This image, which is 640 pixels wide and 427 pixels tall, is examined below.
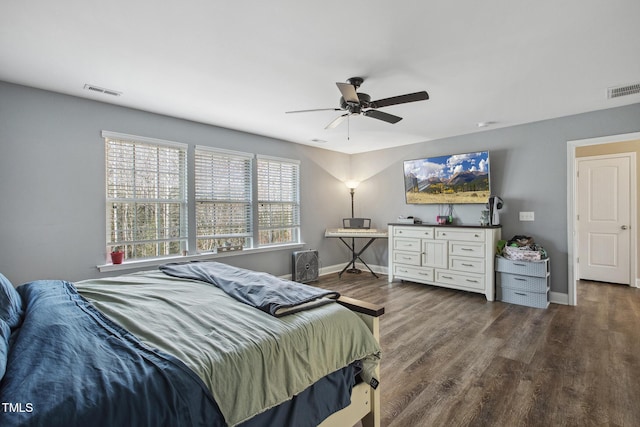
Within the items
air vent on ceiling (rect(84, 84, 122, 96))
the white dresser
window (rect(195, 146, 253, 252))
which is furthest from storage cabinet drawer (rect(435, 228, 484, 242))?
air vent on ceiling (rect(84, 84, 122, 96))

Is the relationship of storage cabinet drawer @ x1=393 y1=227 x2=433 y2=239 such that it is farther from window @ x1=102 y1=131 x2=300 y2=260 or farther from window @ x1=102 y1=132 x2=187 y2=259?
window @ x1=102 y1=132 x2=187 y2=259

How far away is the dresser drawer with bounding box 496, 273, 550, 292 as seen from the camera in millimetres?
3703

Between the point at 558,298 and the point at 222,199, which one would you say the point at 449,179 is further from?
the point at 222,199

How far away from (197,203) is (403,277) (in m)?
3.41

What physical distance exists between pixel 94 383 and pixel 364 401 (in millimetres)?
1265

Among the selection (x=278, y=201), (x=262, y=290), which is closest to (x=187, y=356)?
(x=262, y=290)

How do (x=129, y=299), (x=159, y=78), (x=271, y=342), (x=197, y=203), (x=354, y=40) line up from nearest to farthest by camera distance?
(x=271, y=342) < (x=129, y=299) < (x=354, y=40) < (x=159, y=78) < (x=197, y=203)

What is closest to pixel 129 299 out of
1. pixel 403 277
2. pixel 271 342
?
pixel 271 342

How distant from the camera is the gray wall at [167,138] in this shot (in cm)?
287

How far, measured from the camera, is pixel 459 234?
436cm

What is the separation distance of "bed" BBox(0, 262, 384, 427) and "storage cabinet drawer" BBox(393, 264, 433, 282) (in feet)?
10.8

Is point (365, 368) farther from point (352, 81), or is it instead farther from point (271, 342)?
point (352, 81)

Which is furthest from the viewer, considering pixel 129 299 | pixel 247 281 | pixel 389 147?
pixel 389 147

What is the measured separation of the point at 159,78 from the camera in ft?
9.11
